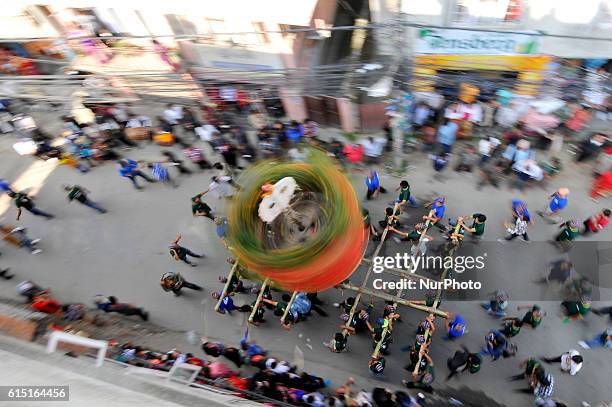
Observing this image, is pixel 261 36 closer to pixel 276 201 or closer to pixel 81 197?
pixel 81 197

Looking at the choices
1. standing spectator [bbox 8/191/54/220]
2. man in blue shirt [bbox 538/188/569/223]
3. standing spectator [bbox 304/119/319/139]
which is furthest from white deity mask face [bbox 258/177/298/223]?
standing spectator [bbox 8/191/54/220]

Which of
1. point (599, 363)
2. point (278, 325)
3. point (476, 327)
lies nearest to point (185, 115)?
point (278, 325)

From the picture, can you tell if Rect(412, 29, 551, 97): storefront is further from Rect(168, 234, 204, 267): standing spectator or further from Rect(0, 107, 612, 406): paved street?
Rect(168, 234, 204, 267): standing spectator

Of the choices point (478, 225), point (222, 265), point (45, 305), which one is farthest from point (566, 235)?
point (45, 305)

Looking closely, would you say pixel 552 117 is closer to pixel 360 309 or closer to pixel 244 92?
pixel 360 309

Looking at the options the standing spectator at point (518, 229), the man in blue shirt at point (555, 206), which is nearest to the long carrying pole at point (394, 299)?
the standing spectator at point (518, 229)
